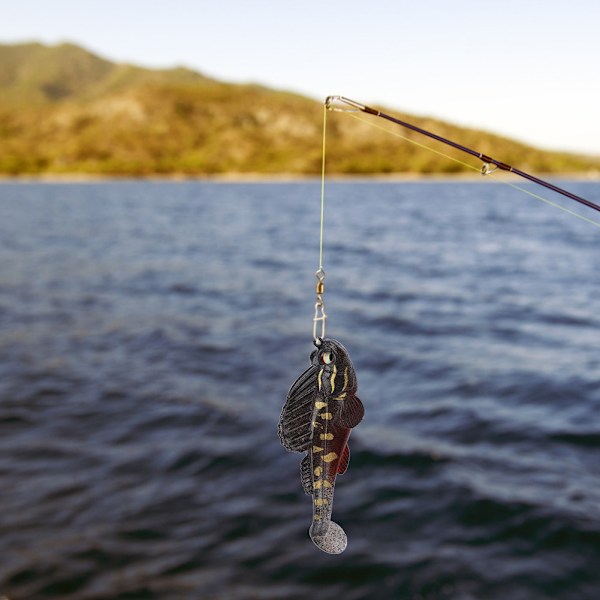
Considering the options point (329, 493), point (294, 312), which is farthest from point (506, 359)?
point (329, 493)

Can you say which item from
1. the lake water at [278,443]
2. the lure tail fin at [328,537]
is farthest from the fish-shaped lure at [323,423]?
the lake water at [278,443]

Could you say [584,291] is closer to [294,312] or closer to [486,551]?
[294,312]

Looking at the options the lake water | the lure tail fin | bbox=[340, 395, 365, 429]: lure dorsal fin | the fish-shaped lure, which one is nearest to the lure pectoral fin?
the fish-shaped lure

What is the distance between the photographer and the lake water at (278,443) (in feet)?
35.4

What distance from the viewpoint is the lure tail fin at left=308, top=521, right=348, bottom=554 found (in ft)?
14.9

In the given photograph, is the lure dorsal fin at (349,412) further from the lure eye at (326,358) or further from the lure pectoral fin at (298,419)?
the lure eye at (326,358)

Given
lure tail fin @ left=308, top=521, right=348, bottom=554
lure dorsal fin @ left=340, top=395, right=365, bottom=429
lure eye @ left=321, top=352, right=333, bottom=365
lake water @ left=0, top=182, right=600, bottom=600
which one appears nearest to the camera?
lure eye @ left=321, top=352, right=333, bottom=365

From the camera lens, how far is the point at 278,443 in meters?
15.5

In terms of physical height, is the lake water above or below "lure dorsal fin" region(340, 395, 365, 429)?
below

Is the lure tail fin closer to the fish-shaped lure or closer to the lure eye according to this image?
the fish-shaped lure

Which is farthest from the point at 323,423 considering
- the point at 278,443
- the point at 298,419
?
the point at 278,443

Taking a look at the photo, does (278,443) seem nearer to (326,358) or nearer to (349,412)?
(349,412)

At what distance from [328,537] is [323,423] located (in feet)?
2.79

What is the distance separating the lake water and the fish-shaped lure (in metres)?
6.32
